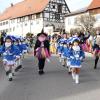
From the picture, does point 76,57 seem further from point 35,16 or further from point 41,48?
point 35,16

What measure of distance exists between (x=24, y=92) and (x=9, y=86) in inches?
49.9

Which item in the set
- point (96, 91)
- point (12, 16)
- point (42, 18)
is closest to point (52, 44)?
point (96, 91)

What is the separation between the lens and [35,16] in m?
82.2

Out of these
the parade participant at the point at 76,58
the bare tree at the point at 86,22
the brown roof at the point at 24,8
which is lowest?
the parade participant at the point at 76,58

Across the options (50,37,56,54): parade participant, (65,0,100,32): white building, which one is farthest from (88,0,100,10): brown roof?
(50,37,56,54): parade participant

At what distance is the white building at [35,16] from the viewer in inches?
3068

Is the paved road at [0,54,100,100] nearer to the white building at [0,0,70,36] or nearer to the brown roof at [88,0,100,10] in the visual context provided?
the white building at [0,0,70,36]

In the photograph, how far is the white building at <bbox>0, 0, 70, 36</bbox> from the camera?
7794cm

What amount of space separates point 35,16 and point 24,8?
1003cm

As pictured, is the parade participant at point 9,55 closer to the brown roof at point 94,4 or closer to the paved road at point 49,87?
the paved road at point 49,87

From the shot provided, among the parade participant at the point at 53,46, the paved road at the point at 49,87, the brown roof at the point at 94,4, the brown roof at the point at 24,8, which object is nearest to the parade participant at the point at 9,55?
the paved road at the point at 49,87

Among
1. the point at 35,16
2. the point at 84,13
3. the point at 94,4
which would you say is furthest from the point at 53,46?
the point at 35,16

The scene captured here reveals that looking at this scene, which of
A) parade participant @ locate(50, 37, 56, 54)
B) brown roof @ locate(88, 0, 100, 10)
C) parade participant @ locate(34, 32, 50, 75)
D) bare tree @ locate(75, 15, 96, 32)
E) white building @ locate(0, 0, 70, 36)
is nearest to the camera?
parade participant @ locate(34, 32, 50, 75)

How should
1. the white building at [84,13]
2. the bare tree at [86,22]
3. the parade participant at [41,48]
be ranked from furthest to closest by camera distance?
the white building at [84,13] → the bare tree at [86,22] → the parade participant at [41,48]
